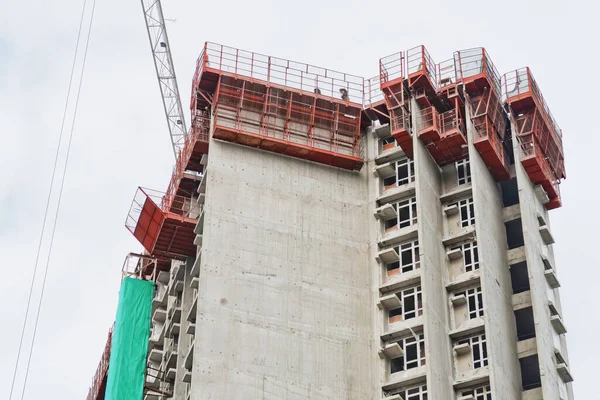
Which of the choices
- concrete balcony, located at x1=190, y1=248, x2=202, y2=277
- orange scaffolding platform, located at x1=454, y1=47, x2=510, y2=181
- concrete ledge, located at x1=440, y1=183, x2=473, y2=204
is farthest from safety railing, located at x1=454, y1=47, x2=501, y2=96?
concrete balcony, located at x1=190, y1=248, x2=202, y2=277

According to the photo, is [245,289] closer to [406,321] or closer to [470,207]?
[406,321]

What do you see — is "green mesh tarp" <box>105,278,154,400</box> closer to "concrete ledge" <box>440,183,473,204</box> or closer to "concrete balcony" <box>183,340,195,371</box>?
"concrete balcony" <box>183,340,195,371</box>

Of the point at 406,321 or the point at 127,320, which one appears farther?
the point at 127,320

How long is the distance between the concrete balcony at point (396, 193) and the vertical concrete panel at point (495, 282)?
5.12 m

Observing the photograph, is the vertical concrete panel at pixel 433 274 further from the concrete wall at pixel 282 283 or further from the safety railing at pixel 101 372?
the safety railing at pixel 101 372

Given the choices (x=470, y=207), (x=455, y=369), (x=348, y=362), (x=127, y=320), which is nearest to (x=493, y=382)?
(x=455, y=369)

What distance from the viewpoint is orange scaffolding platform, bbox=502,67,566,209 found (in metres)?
94.7

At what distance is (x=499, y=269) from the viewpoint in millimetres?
89250

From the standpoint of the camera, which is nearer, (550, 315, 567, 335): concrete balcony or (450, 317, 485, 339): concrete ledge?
(450, 317, 485, 339): concrete ledge

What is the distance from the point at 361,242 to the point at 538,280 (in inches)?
499

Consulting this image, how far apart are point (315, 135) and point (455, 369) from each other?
20935 millimetres

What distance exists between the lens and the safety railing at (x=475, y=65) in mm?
95438

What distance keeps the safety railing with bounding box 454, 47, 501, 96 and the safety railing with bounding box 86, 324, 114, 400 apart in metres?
41.4

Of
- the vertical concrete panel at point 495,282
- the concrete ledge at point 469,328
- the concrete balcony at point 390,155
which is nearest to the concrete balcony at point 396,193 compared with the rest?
the concrete balcony at point 390,155
